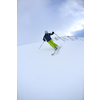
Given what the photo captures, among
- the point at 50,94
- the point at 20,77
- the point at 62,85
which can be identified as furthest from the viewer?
the point at 20,77

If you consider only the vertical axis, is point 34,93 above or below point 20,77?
below

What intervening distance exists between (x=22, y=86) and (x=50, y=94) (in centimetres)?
86

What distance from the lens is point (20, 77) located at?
98.9 inches

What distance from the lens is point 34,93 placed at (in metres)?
1.95
